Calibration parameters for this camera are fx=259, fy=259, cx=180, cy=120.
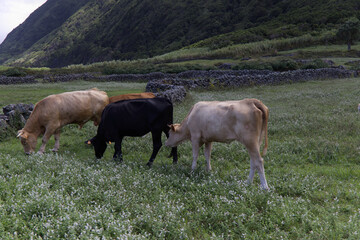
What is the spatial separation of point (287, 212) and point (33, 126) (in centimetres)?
1009

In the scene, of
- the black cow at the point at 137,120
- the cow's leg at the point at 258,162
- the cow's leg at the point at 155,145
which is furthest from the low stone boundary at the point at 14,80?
the cow's leg at the point at 258,162

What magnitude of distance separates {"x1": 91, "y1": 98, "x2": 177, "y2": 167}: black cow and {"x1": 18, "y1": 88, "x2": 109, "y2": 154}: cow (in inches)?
122

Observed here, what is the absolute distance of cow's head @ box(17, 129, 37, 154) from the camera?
33.3ft

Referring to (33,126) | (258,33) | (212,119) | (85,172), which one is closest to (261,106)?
(212,119)

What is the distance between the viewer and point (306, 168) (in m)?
8.33

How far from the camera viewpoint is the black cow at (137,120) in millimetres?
8836

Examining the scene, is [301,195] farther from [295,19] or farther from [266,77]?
[295,19]

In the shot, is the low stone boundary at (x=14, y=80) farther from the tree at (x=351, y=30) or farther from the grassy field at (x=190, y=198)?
the tree at (x=351, y=30)

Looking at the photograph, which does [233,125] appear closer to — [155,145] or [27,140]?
[155,145]

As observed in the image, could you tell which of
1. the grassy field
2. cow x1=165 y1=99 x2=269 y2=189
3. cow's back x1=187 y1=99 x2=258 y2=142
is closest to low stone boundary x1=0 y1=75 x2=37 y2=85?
the grassy field

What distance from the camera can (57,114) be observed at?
36.5 ft

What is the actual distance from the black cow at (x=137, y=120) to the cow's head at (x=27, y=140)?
11.0ft

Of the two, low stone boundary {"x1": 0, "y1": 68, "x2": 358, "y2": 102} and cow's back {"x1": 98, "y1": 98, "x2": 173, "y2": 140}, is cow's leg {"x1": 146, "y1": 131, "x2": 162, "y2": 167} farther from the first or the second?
low stone boundary {"x1": 0, "y1": 68, "x2": 358, "y2": 102}

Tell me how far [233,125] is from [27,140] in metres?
8.18
